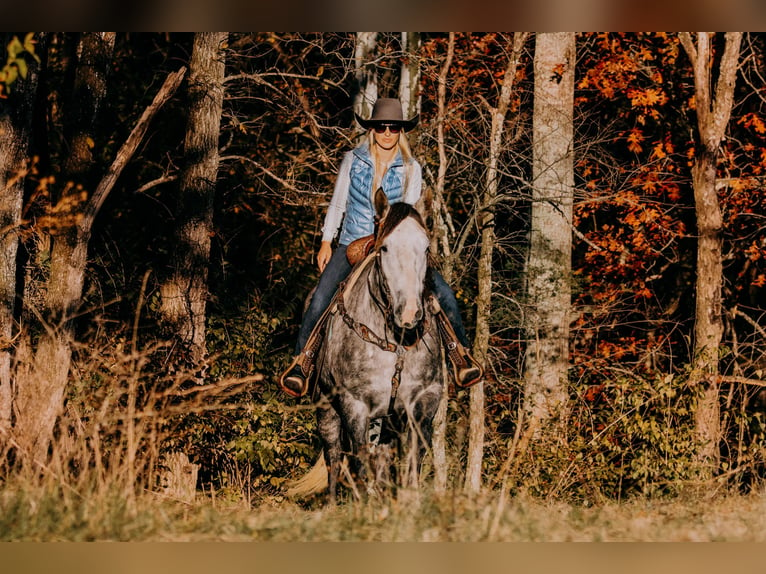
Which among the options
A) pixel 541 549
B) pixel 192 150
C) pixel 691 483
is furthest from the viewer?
pixel 192 150

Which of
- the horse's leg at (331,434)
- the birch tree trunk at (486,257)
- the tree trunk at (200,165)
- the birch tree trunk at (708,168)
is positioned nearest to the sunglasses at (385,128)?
the horse's leg at (331,434)

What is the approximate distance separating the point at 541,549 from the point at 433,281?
2.78 m

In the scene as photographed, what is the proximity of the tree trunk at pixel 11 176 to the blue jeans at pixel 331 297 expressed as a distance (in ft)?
Result: 13.9

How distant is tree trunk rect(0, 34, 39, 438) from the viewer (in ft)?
40.0

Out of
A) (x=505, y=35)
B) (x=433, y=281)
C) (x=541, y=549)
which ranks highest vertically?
(x=505, y=35)

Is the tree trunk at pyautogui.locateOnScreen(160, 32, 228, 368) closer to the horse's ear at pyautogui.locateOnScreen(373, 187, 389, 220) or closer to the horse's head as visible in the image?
the horse's ear at pyautogui.locateOnScreen(373, 187, 389, 220)

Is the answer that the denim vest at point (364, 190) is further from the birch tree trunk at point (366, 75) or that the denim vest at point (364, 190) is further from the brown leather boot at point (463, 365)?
the birch tree trunk at point (366, 75)

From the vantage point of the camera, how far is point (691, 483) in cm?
1073

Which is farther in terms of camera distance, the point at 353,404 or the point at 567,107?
the point at 567,107

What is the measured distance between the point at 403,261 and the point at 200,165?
23.0 ft

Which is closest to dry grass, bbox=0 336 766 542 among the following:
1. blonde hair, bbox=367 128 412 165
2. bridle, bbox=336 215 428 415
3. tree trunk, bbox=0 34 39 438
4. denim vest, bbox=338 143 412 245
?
bridle, bbox=336 215 428 415
